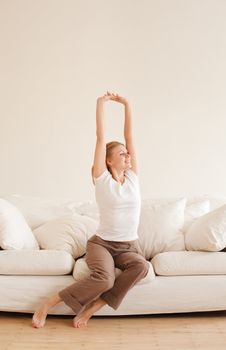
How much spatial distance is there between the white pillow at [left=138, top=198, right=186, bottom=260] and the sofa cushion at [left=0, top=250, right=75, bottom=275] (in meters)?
0.57

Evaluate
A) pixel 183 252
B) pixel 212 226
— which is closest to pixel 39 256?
pixel 183 252

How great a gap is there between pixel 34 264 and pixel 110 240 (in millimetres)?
463

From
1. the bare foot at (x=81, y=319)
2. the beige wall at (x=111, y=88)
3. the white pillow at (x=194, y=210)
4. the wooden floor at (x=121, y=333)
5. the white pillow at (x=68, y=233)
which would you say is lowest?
the wooden floor at (x=121, y=333)

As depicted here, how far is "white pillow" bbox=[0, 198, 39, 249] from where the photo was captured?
9.75 ft

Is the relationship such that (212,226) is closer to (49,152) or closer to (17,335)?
(17,335)

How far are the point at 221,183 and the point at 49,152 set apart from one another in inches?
58.7

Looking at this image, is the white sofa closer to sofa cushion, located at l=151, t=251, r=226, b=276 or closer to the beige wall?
sofa cushion, located at l=151, t=251, r=226, b=276

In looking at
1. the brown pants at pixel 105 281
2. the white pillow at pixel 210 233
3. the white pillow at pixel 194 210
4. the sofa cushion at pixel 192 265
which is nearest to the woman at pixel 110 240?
the brown pants at pixel 105 281

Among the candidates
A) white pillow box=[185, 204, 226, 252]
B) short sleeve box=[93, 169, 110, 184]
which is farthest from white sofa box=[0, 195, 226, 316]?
short sleeve box=[93, 169, 110, 184]

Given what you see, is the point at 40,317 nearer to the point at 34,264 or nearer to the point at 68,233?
the point at 34,264

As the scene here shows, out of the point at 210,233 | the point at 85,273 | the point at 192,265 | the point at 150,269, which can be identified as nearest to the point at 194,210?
the point at 210,233

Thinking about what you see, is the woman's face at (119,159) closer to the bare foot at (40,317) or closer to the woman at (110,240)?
the woman at (110,240)

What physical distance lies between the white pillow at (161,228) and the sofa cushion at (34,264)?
57cm

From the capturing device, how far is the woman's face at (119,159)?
2992 mm
